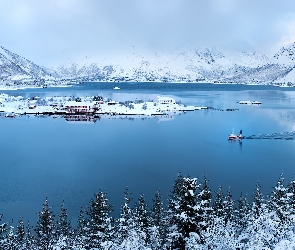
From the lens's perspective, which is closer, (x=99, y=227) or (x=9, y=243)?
(x=99, y=227)

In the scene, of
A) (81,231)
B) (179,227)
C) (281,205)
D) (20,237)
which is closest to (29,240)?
(20,237)

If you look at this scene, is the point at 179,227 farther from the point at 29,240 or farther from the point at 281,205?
the point at 29,240

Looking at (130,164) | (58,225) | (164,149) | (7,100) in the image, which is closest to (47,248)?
(58,225)

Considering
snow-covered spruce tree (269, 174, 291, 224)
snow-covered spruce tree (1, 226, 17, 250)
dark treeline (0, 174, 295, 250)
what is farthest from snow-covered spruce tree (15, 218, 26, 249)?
snow-covered spruce tree (269, 174, 291, 224)

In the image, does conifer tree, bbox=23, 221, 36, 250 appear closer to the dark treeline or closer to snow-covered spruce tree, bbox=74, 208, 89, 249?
the dark treeline

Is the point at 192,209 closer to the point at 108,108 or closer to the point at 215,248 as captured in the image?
the point at 215,248

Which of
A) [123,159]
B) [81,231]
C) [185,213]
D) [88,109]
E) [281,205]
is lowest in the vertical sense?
[81,231]

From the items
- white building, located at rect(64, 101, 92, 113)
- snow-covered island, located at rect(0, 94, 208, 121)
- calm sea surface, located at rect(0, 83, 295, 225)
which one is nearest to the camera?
calm sea surface, located at rect(0, 83, 295, 225)
